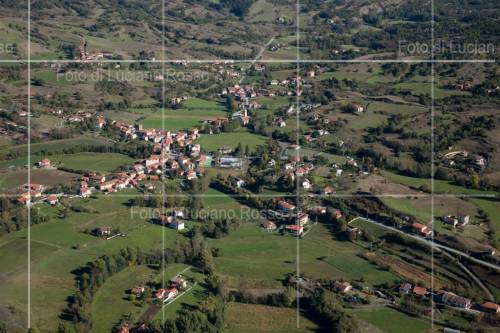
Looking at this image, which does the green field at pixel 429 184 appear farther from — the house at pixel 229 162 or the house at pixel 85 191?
the house at pixel 85 191

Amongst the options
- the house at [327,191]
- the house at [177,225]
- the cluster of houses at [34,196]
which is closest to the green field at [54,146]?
the cluster of houses at [34,196]

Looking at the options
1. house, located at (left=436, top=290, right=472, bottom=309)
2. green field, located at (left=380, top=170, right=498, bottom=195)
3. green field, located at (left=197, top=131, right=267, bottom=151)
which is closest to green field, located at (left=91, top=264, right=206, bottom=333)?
house, located at (left=436, top=290, right=472, bottom=309)

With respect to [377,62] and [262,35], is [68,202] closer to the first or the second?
[377,62]

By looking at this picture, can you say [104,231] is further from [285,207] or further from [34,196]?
[285,207]

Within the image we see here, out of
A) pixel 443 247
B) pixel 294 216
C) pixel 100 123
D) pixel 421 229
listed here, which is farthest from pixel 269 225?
pixel 100 123

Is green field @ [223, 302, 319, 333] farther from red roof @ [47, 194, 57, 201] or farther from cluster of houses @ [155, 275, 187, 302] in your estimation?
red roof @ [47, 194, 57, 201]
